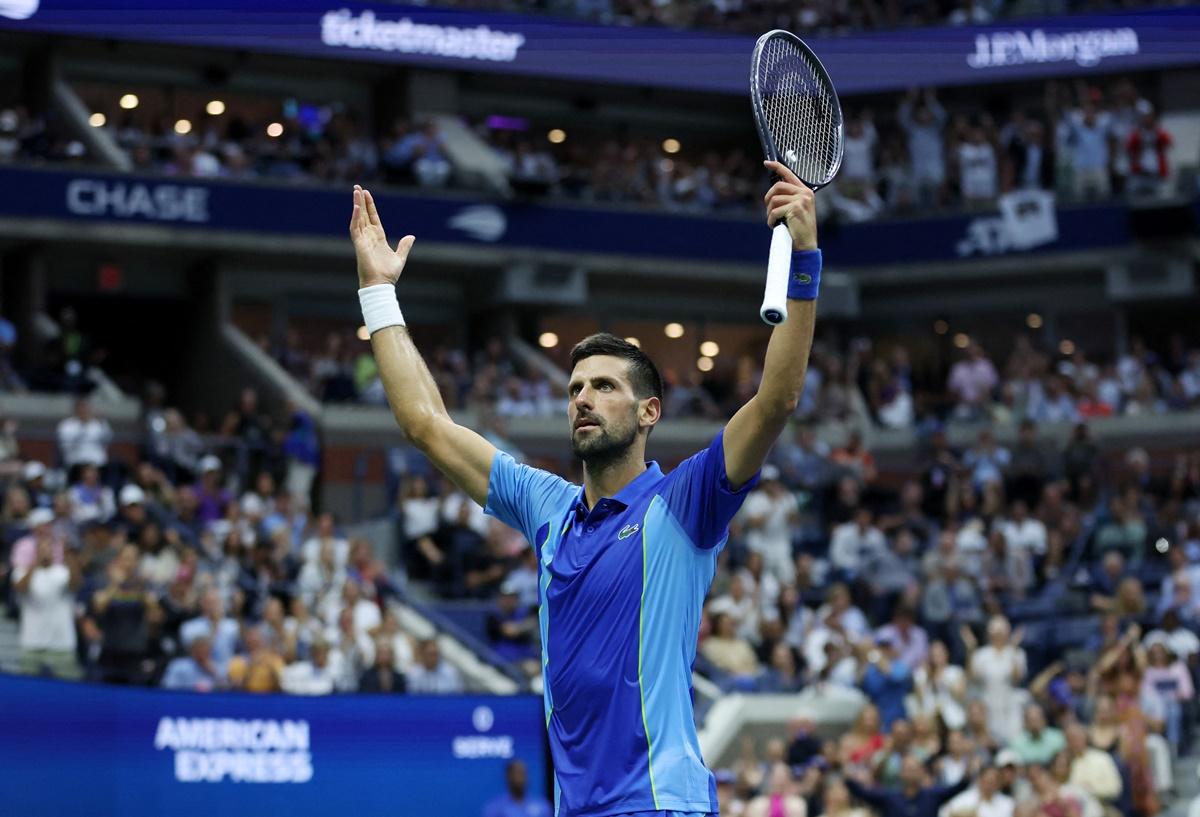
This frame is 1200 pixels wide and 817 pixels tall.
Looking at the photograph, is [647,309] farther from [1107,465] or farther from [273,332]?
[1107,465]

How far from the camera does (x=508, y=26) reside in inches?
1153

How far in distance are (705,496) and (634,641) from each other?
42 centimetres

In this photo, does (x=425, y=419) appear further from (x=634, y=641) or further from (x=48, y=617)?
(x=48, y=617)


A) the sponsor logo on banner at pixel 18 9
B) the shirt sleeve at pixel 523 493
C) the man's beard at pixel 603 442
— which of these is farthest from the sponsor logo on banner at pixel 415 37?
the man's beard at pixel 603 442

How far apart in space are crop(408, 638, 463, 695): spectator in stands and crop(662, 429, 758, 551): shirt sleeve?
12019 mm

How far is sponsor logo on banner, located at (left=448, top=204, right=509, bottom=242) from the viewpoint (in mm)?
27875

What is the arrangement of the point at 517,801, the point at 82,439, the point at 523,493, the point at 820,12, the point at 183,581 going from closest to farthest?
the point at 523,493 < the point at 517,801 < the point at 183,581 < the point at 82,439 < the point at 820,12

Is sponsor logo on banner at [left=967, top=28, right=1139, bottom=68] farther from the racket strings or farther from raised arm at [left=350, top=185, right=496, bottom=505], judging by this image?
raised arm at [left=350, top=185, right=496, bottom=505]

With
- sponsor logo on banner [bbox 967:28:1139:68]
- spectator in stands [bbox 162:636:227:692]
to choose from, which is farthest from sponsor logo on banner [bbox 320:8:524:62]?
spectator in stands [bbox 162:636:227:692]

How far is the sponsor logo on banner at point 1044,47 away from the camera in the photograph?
1201 inches

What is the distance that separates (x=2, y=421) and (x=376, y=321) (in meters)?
17.0

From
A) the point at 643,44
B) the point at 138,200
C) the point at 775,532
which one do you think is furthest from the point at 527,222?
the point at 775,532

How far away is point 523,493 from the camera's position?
5.55 metres

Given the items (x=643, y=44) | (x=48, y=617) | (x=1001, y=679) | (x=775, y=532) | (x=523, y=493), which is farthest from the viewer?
(x=643, y=44)
